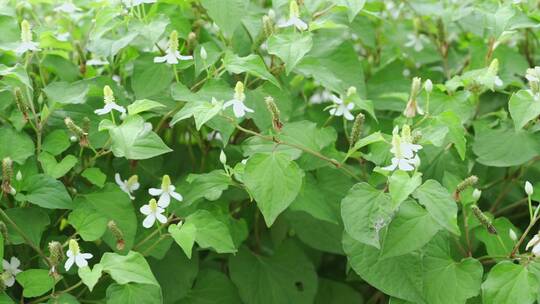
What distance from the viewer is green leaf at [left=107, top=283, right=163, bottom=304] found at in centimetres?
115

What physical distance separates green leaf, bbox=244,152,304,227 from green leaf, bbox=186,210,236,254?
10cm

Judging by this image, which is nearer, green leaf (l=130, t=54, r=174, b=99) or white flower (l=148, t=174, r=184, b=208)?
white flower (l=148, t=174, r=184, b=208)

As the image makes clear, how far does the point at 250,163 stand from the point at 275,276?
1.42ft

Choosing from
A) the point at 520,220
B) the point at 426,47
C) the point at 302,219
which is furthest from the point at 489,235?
the point at 426,47

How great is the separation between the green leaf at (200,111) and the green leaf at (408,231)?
1.05ft

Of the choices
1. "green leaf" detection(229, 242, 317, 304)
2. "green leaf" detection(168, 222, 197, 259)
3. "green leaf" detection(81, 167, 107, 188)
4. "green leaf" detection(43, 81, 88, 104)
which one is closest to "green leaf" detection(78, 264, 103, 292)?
"green leaf" detection(168, 222, 197, 259)

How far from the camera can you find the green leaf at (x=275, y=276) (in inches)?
59.3

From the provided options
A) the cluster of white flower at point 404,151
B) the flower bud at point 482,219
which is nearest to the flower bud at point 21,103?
the cluster of white flower at point 404,151

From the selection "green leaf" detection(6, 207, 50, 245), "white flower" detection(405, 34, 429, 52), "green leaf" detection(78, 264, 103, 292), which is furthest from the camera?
"white flower" detection(405, 34, 429, 52)

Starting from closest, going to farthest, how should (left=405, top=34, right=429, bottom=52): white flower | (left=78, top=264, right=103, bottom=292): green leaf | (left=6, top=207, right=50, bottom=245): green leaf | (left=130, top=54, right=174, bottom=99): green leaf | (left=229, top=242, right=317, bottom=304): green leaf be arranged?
(left=78, top=264, right=103, bottom=292): green leaf, (left=6, top=207, right=50, bottom=245): green leaf, (left=130, top=54, right=174, bottom=99): green leaf, (left=229, top=242, right=317, bottom=304): green leaf, (left=405, top=34, right=429, bottom=52): white flower

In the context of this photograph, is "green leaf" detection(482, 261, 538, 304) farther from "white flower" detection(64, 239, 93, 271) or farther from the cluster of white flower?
"white flower" detection(64, 239, 93, 271)

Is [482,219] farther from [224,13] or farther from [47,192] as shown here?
[47,192]

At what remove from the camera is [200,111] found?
1.19m

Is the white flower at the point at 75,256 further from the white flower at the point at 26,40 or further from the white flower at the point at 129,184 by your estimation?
the white flower at the point at 26,40
